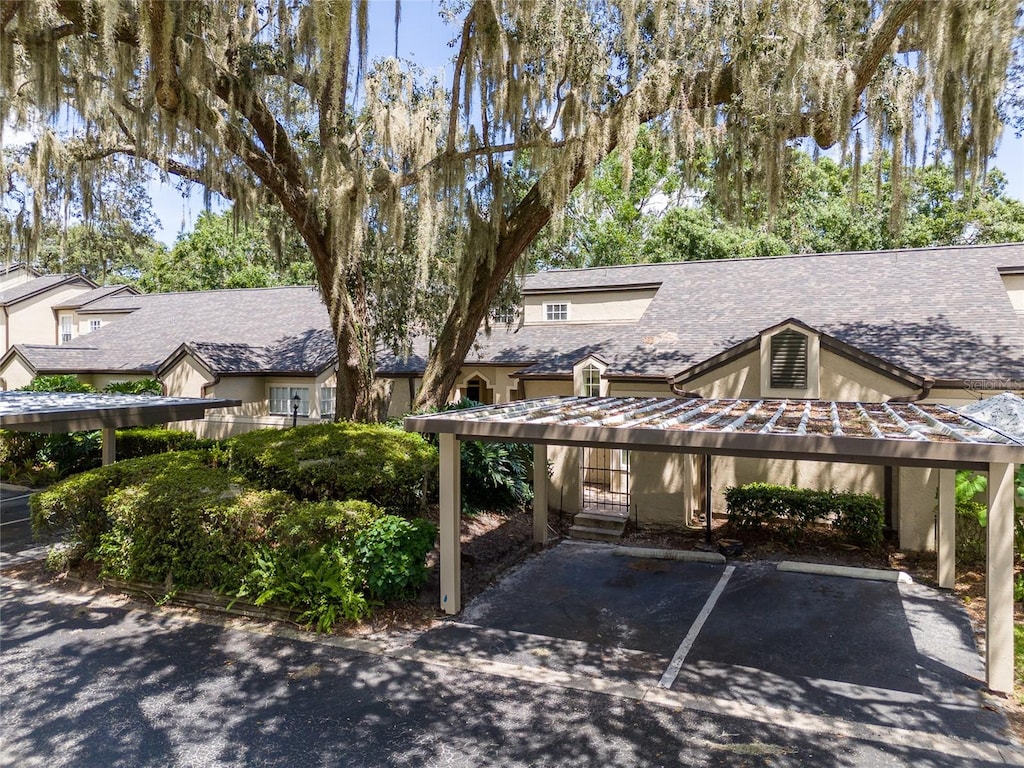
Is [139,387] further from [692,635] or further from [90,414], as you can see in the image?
[692,635]

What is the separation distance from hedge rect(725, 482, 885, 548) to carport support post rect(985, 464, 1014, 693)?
505cm

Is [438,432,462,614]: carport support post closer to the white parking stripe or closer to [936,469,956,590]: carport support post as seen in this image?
the white parking stripe

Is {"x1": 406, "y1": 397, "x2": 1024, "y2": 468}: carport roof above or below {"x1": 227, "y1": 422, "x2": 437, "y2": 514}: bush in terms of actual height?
above

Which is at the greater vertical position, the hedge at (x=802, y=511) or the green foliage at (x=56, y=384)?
the green foliage at (x=56, y=384)

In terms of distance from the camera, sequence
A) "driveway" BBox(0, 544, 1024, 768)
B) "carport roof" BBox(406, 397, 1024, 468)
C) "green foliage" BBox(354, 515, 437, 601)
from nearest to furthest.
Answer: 1. "driveway" BBox(0, 544, 1024, 768)
2. "carport roof" BBox(406, 397, 1024, 468)
3. "green foliage" BBox(354, 515, 437, 601)

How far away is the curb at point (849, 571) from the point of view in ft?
28.6

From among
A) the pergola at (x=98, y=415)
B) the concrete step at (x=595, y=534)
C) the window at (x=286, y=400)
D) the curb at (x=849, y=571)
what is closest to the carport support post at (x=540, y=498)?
the concrete step at (x=595, y=534)

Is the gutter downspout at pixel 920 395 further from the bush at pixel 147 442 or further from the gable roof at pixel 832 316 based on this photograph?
the bush at pixel 147 442

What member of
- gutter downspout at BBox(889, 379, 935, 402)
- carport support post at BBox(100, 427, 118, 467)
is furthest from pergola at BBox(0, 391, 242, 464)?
gutter downspout at BBox(889, 379, 935, 402)

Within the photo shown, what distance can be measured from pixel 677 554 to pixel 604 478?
3.39m

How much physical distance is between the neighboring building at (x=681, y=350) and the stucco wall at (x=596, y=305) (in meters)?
0.05

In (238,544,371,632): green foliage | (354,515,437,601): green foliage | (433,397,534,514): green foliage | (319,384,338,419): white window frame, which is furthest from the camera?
(319,384,338,419): white window frame

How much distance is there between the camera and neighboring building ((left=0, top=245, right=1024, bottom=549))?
10945mm

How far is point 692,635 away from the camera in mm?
6773
